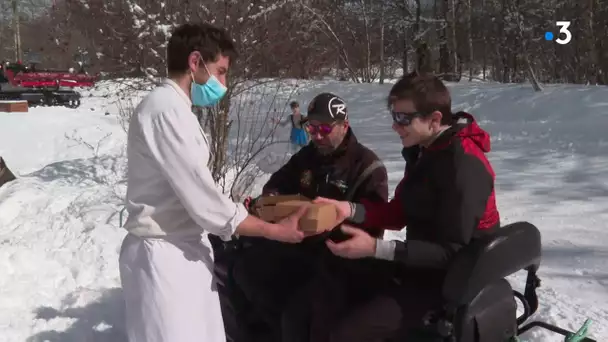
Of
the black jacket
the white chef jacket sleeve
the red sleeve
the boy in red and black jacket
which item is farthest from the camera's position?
the black jacket

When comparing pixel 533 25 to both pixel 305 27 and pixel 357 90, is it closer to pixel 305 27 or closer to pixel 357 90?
pixel 357 90

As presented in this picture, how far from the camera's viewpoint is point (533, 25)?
1006 inches

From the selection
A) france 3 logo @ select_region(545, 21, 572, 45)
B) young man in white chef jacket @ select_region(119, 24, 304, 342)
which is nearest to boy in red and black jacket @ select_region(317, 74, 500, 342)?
young man in white chef jacket @ select_region(119, 24, 304, 342)

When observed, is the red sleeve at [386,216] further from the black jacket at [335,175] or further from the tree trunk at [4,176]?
the tree trunk at [4,176]

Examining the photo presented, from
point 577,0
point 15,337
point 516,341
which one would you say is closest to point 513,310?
point 516,341

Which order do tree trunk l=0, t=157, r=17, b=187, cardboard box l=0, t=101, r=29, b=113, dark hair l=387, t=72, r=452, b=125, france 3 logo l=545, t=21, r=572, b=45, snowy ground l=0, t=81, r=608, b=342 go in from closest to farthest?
dark hair l=387, t=72, r=452, b=125 < snowy ground l=0, t=81, r=608, b=342 < tree trunk l=0, t=157, r=17, b=187 < cardboard box l=0, t=101, r=29, b=113 < france 3 logo l=545, t=21, r=572, b=45

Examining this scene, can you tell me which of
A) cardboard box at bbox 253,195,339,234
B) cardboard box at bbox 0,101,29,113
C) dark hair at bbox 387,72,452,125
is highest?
dark hair at bbox 387,72,452,125

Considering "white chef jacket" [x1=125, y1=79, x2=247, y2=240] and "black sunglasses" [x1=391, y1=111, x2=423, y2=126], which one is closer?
"white chef jacket" [x1=125, y1=79, x2=247, y2=240]

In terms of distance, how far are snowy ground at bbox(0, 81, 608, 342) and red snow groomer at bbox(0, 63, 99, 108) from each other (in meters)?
5.96

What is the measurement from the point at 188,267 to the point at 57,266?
124 inches

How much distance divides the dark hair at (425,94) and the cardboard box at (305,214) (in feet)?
1.78

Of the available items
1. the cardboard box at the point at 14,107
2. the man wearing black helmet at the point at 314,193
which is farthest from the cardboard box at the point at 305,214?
the cardboard box at the point at 14,107

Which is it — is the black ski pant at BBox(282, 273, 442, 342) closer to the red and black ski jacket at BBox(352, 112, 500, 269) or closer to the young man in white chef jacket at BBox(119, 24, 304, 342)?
the red and black ski jacket at BBox(352, 112, 500, 269)

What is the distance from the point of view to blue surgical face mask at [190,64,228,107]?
242 centimetres
